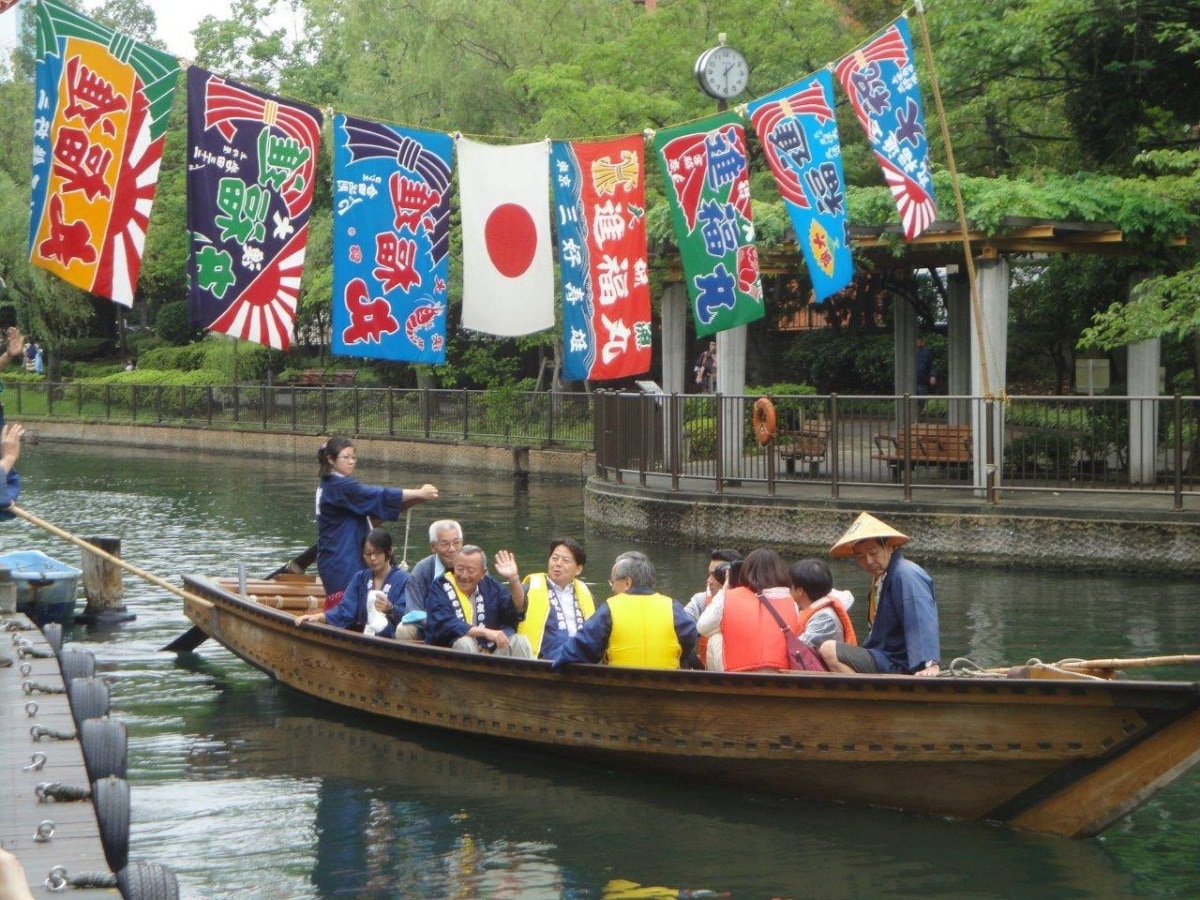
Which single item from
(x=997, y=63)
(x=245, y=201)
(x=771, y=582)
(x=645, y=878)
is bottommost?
(x=645, y=878)

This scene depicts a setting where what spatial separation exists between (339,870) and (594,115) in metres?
23.7

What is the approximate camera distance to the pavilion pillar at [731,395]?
22938 millimetres

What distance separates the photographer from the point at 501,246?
1633 centimetres

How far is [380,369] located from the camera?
1933 inches

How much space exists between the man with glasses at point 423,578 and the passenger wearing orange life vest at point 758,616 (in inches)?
87.2

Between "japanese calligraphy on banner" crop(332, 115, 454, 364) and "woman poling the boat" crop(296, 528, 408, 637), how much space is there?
2814mm

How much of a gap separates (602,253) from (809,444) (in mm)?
6452

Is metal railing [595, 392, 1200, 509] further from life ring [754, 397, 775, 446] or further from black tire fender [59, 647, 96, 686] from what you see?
black tire fender [59, 647, 96, 686]

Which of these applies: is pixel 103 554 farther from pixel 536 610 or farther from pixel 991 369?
pixel 991 369

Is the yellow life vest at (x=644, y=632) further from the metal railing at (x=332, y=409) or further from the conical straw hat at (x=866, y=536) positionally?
the metal railing at (x=332, y=409)

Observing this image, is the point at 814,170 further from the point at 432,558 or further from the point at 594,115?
the point at 594,115

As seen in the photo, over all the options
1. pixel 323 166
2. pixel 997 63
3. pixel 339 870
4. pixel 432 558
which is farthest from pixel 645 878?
pixel 323 166

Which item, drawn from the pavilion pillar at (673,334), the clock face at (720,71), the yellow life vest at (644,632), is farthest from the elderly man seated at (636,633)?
the pavilion pillar at (673,334)

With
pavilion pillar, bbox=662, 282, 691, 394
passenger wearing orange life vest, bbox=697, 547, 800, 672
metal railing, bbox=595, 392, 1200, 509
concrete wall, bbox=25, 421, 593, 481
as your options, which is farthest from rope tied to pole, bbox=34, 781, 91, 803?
concrete wall, bbox=25, 421, 593, 481
